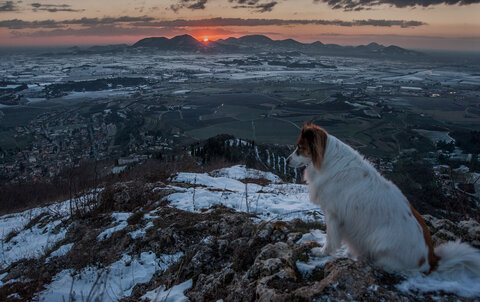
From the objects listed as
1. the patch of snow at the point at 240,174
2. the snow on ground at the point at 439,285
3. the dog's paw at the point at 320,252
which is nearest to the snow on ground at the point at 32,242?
the dog's paw at the point at 320,252

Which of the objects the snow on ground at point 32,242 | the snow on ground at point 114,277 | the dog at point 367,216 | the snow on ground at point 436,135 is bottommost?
the snow on ground at point 436,135

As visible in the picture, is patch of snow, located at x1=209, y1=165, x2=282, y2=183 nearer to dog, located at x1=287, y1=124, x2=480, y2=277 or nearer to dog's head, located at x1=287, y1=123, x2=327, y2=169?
dog's head, located at x1=287, y1=123, x2=327, y2=169

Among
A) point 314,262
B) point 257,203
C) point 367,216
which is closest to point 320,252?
point 314,262

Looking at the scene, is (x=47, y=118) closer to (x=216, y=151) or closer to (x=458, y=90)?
(x=216, y=151)

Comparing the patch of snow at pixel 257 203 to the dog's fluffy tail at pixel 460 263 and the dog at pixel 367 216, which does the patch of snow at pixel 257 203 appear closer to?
the dog at pixel 367 216

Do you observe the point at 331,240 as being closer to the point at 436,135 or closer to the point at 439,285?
the point at 439,285

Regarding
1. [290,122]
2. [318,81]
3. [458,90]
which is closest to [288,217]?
[290,122]
